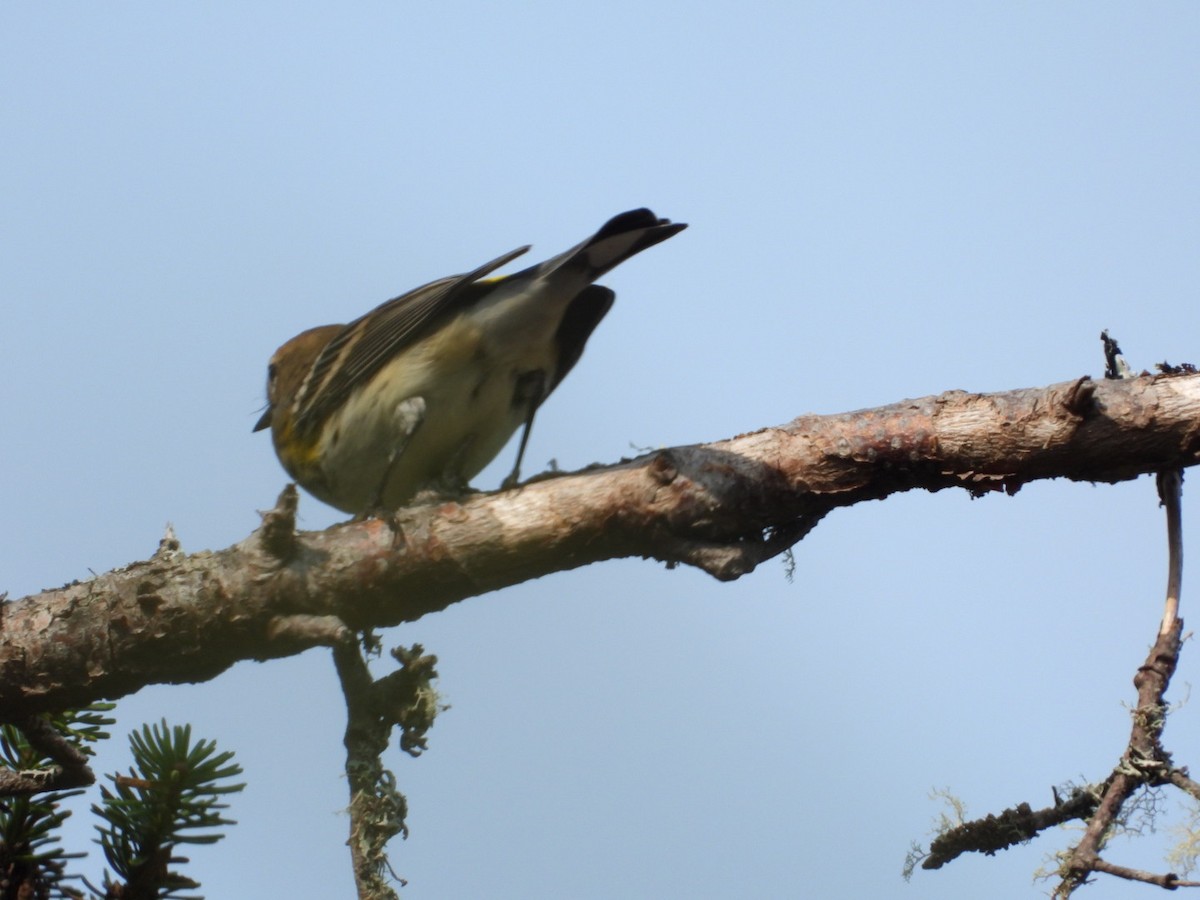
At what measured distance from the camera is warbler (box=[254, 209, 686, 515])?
5.26 meters

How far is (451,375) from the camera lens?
5.32m

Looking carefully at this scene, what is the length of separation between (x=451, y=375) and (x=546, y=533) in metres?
1.59

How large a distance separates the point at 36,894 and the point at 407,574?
1.47 metres

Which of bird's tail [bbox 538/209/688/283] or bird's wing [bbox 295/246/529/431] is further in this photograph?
bird's wing [bbox 295/246/529/431]

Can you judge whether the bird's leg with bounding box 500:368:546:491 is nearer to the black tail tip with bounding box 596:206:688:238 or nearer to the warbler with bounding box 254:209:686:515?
the warbler with bounding box 254:209:686:515

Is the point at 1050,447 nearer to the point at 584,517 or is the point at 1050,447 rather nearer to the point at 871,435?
the point at 871,435

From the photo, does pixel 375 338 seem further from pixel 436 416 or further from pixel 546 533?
pixel 546 533

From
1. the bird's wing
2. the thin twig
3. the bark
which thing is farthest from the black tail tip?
the thin twig

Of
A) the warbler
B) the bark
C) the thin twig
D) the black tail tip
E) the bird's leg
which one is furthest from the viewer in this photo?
the bird's leg

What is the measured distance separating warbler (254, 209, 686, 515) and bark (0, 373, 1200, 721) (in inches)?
40.5

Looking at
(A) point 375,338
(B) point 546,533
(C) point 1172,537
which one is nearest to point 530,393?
(A) point 375,338

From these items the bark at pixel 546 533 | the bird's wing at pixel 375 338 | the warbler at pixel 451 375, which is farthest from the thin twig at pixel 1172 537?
the bird's wing at pixel 375 338

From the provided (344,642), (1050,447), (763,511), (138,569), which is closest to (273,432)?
(138,569)

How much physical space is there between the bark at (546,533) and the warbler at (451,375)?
103cm
